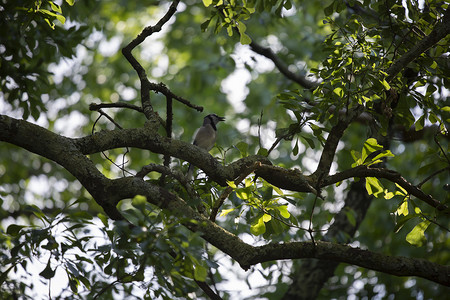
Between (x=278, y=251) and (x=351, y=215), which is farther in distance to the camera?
(x=351, y=215)

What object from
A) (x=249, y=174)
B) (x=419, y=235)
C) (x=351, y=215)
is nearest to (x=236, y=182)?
(x=249, y=174)

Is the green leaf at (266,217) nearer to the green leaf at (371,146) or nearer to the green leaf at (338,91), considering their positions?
the green leaf at (371,146)

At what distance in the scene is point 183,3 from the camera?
9.04 meters

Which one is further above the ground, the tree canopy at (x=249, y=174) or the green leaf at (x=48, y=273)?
the tree canopy at (x=249, y=174)

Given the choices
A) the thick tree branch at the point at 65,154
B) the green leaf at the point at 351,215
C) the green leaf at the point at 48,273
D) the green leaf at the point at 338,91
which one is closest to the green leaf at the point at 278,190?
the green leaf at the point at 338,91

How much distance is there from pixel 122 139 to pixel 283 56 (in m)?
5.17

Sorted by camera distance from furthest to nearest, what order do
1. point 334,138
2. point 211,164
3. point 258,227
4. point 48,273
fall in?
1. point 334,138
2. point 211,164
3. point 258,227
4. point 48,273

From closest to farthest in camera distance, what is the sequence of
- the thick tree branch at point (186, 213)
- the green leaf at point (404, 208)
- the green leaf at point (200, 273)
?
the green leaf at point (200, 273)
the thick tree branch at point (186, 213)
the green leaf at point (404, 208)

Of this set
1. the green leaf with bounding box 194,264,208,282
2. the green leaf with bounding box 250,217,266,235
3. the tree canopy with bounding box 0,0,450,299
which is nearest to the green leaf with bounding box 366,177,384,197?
the tree canopy with bounding box 0,0,450,299

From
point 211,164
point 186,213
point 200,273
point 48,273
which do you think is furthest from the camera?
point 211,164

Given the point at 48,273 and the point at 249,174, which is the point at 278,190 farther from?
the point at 48,273

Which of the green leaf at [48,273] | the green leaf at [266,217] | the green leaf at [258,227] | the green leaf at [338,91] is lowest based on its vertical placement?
the green leaf at [48,273]

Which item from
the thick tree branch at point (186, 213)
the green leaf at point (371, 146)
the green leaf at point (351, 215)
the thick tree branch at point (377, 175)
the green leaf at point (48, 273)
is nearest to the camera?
the green leaf at point (48, 273)

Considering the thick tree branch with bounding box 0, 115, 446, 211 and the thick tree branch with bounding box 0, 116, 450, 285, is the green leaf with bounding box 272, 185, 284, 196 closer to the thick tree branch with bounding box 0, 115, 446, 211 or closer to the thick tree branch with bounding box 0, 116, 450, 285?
the thick tree branch with bounding box 0, 115, 446, 211
